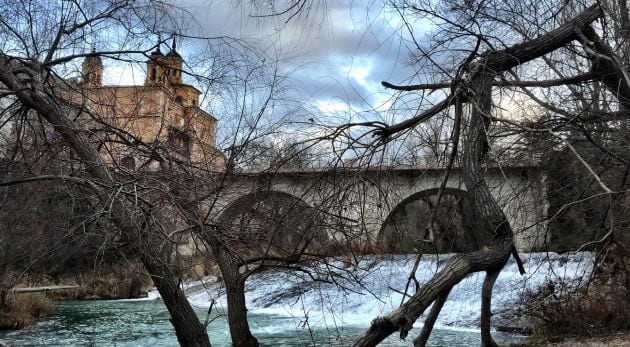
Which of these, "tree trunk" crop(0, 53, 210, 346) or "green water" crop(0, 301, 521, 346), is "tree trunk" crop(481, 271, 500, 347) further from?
"green water" crop(0, 301, 521, 346)

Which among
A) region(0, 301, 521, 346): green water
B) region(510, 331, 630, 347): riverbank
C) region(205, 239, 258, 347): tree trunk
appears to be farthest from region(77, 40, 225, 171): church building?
region(510, 331, 630, 347): riverbank

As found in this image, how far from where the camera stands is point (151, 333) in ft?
41.5

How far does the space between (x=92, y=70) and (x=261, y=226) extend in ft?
7.08

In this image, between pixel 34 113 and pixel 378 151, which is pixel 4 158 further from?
pixel 378 151

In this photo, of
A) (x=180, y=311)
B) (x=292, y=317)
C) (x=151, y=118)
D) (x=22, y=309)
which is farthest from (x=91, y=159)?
(x=22, y=309)

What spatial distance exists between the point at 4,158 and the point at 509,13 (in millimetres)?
4752

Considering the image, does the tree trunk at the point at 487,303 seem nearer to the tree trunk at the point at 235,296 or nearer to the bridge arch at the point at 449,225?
the bridge arch at the point at 449,225

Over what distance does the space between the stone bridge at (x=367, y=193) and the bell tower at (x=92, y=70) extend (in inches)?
62.2

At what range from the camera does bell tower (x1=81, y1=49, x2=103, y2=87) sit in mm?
5993

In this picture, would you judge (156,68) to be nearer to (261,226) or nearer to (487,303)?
(261,226)

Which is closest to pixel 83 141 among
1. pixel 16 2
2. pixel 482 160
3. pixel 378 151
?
pixel 16 2

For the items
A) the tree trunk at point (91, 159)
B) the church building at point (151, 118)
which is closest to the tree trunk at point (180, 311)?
the tree trunk at point (91, 159)

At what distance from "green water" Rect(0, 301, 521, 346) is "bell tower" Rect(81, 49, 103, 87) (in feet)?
12.6

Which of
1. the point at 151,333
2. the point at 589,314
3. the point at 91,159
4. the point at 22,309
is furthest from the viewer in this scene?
the point at 22,309
